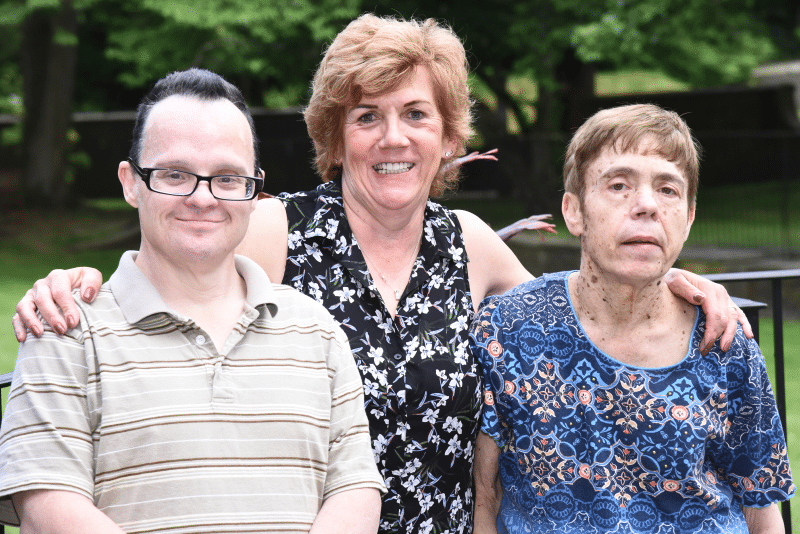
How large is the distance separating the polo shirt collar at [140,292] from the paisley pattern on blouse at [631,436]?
837 mm

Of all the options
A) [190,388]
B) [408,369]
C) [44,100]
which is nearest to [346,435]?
[190,388]

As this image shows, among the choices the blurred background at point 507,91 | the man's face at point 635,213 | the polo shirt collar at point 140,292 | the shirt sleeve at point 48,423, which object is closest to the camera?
the shirt sleeve at point 48,423

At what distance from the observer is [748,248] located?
13148mm

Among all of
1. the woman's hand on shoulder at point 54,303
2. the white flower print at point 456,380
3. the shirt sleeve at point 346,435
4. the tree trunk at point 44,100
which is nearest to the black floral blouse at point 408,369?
the white flower print at point 456,380

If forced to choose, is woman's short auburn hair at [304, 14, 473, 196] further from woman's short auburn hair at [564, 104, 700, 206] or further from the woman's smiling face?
woman's short auburn hair at [564, 104, 700, 206]

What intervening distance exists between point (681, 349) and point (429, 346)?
75cm

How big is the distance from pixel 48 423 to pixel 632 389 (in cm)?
158

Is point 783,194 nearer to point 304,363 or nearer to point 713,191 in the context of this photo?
point 713,191

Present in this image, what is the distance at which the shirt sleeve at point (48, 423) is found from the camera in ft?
6.59

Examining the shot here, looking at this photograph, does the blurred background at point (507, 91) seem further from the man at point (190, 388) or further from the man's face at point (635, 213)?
the man at point (190, 388)

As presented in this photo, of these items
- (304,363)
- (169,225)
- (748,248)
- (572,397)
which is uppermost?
(169,225)

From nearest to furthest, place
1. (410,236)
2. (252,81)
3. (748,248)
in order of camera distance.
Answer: (410,236)
(748,248)
(252,81)

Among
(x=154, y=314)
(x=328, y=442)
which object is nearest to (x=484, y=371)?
(x=328, y=442)

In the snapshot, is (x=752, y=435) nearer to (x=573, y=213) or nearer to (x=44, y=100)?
(x=573, y=213)
